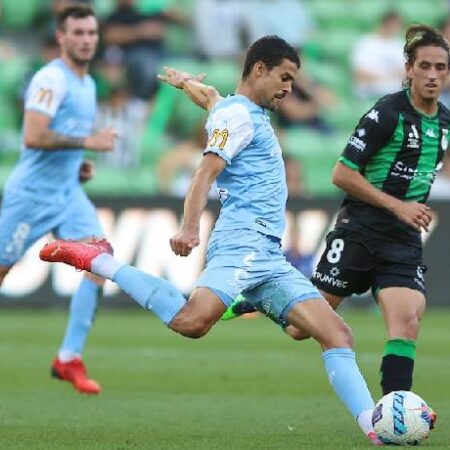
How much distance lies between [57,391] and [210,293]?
315 cm

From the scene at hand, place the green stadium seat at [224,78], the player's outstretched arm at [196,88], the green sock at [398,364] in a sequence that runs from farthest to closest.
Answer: the green stadium seat at [224,78], the player's outstretched arm at [196,88], the green sock at [398,364]

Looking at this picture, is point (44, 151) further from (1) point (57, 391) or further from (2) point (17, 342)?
(2) point (17, 342)

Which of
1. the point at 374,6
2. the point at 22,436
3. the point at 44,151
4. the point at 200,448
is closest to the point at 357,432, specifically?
the point at 200,448

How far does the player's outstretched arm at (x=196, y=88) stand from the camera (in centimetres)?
795

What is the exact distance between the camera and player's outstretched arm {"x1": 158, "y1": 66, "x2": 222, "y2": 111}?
7949 millimetres

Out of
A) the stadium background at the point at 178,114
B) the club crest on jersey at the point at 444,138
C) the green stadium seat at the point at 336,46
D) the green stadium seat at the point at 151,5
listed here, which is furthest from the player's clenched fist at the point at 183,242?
the green stadium seat at the point at 336,46

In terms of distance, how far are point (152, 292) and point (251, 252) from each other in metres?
0.56

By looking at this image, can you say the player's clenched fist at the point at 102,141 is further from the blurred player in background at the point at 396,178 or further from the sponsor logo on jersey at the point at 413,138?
the sponsor logo on jersey at the point at 413,138

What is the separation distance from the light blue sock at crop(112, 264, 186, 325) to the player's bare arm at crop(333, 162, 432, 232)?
136 cm

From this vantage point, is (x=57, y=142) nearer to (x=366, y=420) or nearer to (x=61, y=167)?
(x=61, y=167)

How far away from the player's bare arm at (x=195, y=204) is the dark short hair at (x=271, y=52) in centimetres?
62

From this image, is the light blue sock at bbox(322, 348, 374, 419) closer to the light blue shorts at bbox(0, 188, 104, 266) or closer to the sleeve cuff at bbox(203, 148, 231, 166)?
the sleeve cuff at bbox(203, 148, 231, 166)

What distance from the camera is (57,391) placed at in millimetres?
10023

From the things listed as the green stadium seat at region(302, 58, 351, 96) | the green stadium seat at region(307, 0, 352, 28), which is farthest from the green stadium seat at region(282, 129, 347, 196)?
the green stadium seat at region(307, 0, 352, 28)
